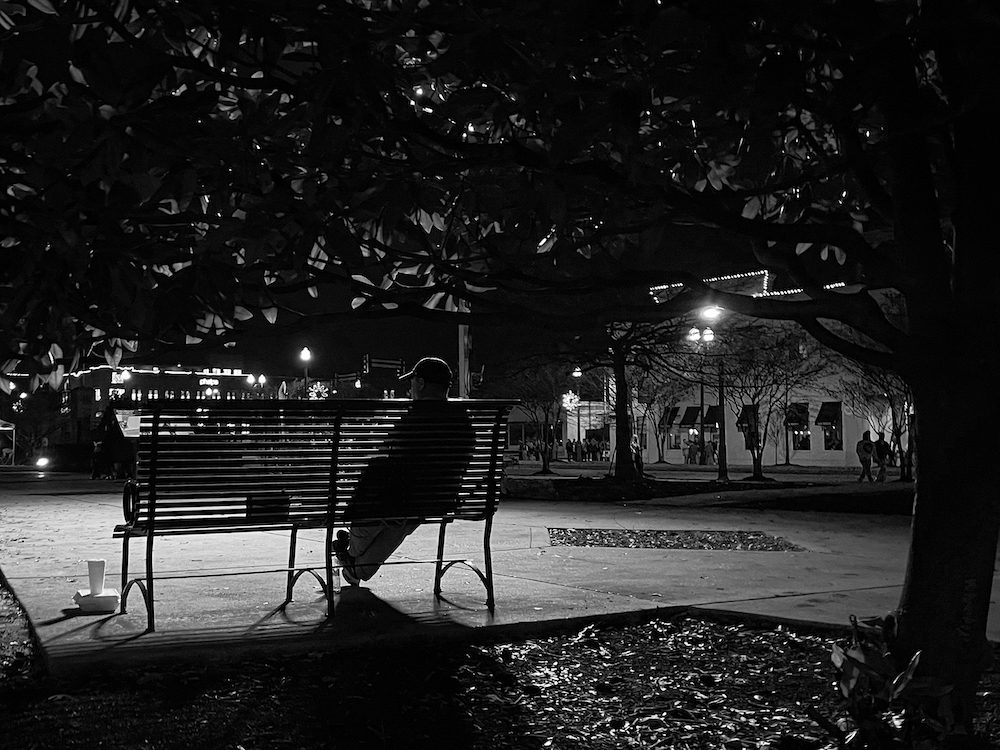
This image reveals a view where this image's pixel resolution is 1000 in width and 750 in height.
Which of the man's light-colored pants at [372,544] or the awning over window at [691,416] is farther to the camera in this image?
the awning over window at [691,416]

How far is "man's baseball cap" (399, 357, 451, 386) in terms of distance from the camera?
20.8 ft

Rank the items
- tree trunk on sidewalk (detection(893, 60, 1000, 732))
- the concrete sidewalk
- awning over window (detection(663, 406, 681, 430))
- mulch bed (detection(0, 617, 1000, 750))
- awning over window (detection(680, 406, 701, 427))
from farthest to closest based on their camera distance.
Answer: awning over window (detection(680, 406, 701, 427)) → awning over window (detection(663, 406, 681, 430)) → the concrete sidewalk → tree trunk on sidewalk (detection(893, 60, 1000, 732)) → mulch bed (detection(0, 617, 1000, 750))

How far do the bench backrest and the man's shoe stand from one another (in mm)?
723

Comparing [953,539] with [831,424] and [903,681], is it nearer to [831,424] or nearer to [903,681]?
[903,681]

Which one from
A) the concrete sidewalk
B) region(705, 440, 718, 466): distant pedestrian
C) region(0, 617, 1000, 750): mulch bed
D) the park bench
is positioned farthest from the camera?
region(705, 440, 718, 466): distant pedestrian

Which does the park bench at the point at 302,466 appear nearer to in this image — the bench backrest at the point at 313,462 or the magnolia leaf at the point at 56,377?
the bench backrest at the point at 313,462

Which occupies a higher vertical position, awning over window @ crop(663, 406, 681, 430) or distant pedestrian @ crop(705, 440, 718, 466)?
awning over window @ crop(663, 406, 681, 430)

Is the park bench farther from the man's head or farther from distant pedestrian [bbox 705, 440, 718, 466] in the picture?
distant pedestrian [bbox 705, 440, 718, 466]

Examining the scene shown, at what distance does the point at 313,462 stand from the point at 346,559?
1074 mm

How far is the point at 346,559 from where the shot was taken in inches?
238

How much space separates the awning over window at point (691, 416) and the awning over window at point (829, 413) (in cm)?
852

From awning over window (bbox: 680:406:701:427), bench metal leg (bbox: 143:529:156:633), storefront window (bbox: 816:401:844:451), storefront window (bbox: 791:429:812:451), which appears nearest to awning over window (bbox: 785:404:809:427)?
storefront window (bbox: 816:401:844:451)

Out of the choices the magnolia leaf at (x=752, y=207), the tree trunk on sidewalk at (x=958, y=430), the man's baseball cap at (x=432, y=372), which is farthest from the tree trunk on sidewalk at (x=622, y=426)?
the tree trunk on sidewalk at (x=958, y=430)

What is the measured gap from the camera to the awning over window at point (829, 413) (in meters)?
53.9
